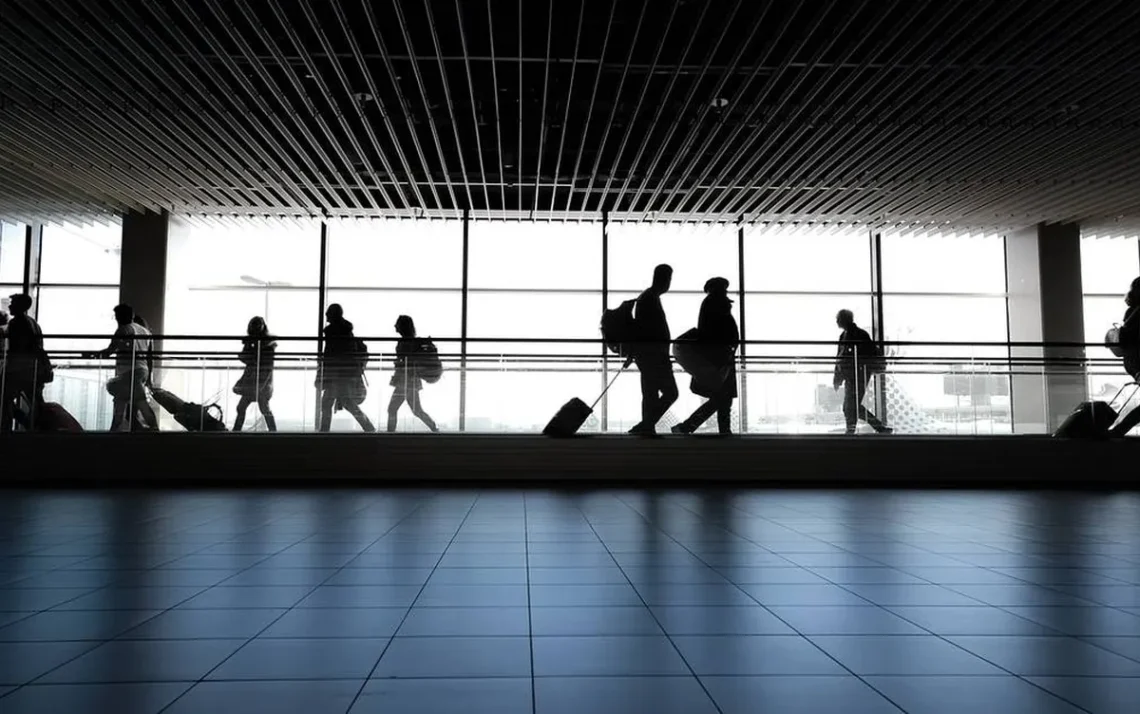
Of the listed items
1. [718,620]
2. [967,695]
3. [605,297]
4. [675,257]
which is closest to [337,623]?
[718,620]

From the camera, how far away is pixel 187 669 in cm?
211

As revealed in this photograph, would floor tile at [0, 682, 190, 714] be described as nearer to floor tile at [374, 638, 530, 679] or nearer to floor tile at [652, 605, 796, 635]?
floor tile at [374, 638, 530, 679]

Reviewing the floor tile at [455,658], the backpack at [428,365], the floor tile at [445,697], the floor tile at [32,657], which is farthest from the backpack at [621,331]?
the floor tile at [445,697]

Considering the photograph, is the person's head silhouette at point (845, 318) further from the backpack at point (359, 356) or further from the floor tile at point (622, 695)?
the floor tile at point (622, 695)

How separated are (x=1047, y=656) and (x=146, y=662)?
231 centimetres

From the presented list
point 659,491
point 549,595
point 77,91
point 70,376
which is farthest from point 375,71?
point 549,595

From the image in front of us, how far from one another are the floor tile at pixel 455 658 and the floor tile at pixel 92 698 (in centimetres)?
47

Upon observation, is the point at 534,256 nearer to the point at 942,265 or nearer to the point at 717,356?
the point at 717,356

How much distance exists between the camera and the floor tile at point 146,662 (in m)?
2.04

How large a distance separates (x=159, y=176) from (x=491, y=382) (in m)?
5.56

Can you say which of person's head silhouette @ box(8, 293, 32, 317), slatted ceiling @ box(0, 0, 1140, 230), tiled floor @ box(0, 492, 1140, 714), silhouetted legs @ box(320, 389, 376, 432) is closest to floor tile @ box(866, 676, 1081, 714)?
tiled floor @ box(0, 492, 1140, 714)

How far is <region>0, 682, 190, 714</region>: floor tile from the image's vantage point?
181 centimetres

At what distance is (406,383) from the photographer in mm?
8688

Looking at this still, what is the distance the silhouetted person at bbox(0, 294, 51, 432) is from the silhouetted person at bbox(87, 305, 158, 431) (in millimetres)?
502
